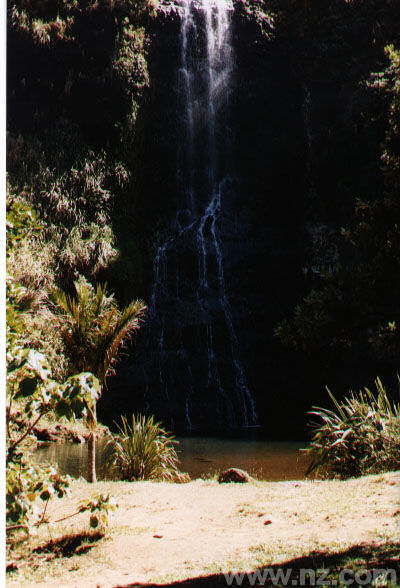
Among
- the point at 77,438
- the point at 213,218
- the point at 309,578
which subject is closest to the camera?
the point at 309,578

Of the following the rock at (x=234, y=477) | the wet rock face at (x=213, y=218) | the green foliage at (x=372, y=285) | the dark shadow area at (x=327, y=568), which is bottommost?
the rock at (x=234, y=477)

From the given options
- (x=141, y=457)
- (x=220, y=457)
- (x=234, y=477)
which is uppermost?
(x=141, y=457)

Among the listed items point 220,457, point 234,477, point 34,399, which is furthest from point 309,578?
point 220,457

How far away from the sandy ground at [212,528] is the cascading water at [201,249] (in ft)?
28.7

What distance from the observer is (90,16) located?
17.4 meters

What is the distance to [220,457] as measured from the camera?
8.82 m

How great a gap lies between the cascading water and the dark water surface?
3.80 metres

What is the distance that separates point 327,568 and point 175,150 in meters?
15.7

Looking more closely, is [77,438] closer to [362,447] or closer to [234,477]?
[234,477]

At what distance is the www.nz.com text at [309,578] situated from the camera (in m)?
2.61

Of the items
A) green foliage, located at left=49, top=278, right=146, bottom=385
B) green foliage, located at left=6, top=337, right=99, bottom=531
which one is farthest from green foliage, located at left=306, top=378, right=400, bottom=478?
green foliage, located at left=6, top=337, right=99, bottom=531

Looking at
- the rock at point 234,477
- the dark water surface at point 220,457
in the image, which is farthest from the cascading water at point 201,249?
the rock at point 234,477

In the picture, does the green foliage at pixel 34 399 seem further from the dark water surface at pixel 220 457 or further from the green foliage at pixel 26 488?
the dark water surface at pixel 220 457

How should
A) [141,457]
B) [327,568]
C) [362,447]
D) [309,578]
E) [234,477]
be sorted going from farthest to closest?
[141,457] → [362,447] → [234,477] → [327,568] → [309,578]
